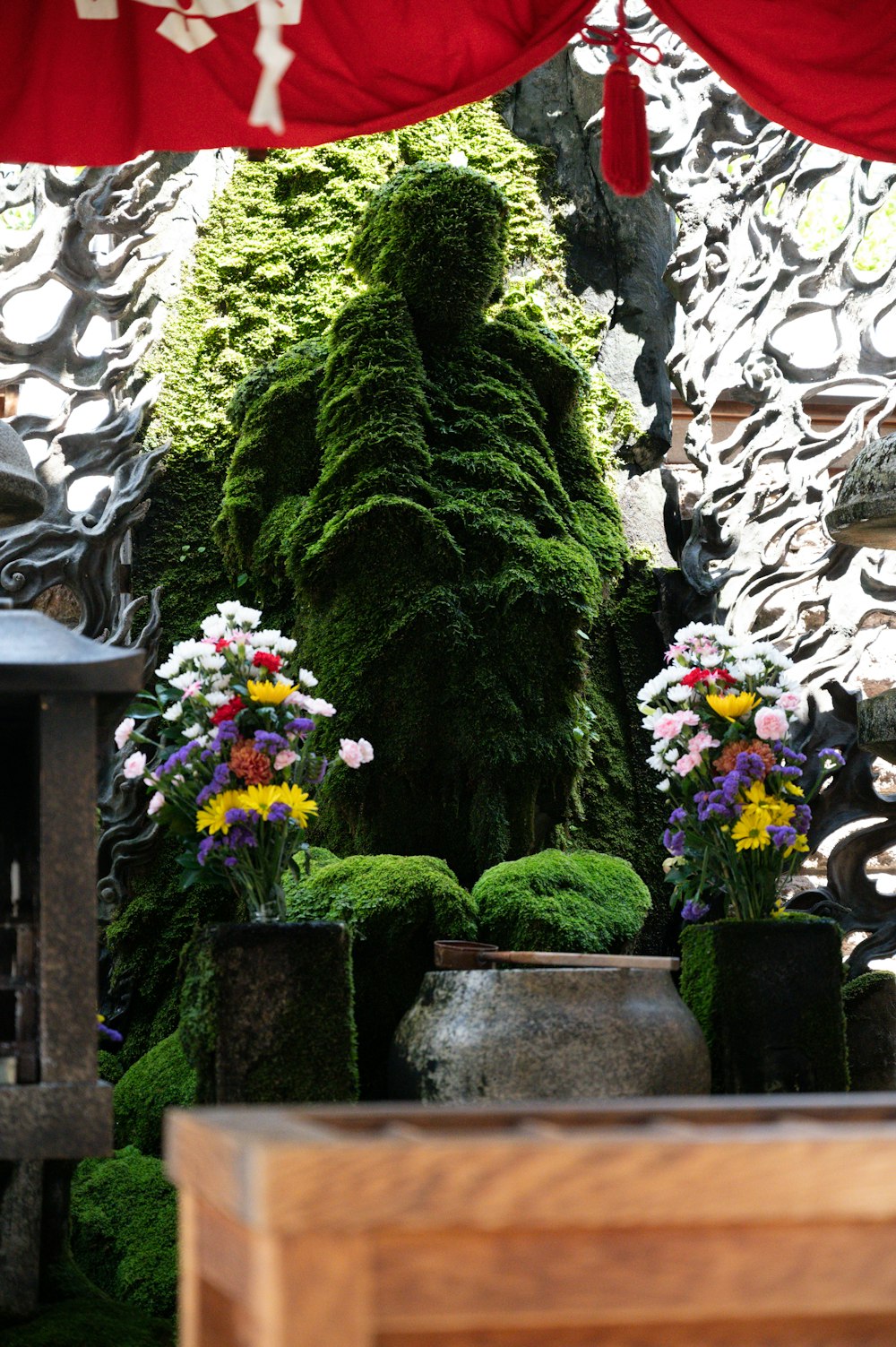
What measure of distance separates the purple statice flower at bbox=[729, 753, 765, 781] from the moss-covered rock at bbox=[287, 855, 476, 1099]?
2.97 feet

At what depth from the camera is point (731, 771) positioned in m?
4.07

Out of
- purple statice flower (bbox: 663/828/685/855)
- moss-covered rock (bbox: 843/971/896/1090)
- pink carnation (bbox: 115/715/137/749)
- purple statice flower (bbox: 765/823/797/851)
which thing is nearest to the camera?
pink carnation (bbox: 115/715/137/749)

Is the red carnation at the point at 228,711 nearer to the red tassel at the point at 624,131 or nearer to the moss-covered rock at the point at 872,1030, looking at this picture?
the red tassel at the point at 624,131

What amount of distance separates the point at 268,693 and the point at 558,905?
1.24 metres

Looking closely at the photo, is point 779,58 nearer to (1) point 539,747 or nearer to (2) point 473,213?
(2) point 473,213

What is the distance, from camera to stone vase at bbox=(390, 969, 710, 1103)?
3.16 m

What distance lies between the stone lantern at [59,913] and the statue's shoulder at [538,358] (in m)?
3.18

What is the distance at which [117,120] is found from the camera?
3705 millimetres

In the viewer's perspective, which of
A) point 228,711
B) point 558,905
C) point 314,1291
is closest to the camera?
point 314,1291

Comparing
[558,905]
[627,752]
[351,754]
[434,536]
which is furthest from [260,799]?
[627,752]

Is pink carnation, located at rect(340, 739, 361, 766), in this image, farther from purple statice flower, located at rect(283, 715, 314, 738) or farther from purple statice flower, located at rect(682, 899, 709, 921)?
purple statice flower, located at rect(682, 899, 709, 921)

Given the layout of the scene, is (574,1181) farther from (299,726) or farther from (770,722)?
(770,722)

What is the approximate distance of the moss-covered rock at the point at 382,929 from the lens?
4.09 metres

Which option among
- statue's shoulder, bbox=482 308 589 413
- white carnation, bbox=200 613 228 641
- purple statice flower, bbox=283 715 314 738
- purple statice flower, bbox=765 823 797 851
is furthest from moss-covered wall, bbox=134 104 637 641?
purple statice flower, bbox=765 823 797 851
